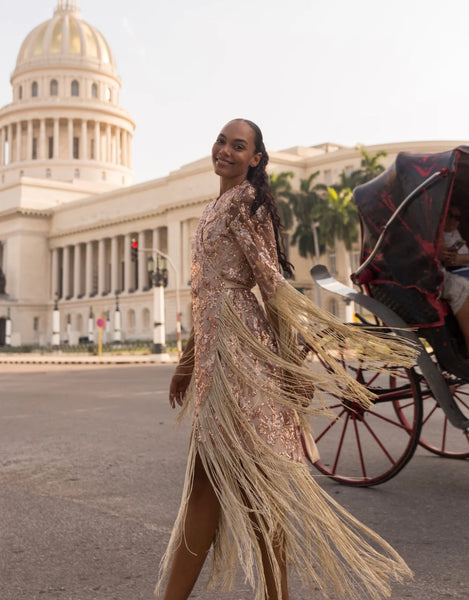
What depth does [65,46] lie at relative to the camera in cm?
8675

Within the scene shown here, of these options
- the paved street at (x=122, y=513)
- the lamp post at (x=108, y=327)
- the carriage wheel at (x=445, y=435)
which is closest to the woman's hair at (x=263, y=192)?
the paved street at (x=122, y=513)

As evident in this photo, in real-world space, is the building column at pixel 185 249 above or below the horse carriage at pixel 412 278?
above

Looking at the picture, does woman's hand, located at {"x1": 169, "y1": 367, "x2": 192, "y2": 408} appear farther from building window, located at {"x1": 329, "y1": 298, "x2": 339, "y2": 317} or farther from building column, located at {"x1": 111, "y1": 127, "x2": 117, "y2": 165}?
building column, located at {"x1": 111, "y1": 127, "x2": 117, "y2": 165}

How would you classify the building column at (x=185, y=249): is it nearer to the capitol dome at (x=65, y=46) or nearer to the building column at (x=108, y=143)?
the building column at (x=108, y=143)

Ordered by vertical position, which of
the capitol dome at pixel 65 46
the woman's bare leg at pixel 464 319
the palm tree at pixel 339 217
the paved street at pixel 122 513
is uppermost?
the capitol dome at pixel 65 46

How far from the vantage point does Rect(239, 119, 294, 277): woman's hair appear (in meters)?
2.87

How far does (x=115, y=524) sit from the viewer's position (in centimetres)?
431

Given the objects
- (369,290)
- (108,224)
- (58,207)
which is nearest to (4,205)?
(58,207)

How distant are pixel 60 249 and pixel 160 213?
18.5 meters

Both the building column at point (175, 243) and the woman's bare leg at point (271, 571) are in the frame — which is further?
the building column at point (175, 243)

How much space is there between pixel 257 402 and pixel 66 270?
254 feet

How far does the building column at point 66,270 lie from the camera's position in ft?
254

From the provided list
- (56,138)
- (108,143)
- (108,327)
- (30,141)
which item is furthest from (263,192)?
(30,141)

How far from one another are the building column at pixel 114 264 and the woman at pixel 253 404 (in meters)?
70.4
